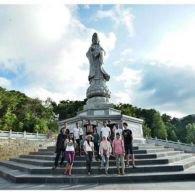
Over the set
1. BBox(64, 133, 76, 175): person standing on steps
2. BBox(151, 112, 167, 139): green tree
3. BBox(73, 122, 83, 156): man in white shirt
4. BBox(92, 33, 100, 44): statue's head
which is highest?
BBox(92, 33, 100, 44): statue's head

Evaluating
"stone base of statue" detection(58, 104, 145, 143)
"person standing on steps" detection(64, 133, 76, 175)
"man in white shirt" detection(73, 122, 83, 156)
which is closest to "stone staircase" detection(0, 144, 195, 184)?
"person standing on steps" detection(64, 133, 76, 175)

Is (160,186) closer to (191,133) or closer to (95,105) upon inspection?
(95,105)

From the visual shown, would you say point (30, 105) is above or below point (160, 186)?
above

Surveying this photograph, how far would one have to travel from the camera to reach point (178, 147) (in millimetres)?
22625

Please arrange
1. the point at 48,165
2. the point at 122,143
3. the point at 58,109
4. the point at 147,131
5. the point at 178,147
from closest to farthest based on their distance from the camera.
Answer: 1. the point at 122,143
2. the point at 48,165
3. the point at 178,147
4. the point at 147,131
5. the point at 58,109

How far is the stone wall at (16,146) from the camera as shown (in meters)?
20.8

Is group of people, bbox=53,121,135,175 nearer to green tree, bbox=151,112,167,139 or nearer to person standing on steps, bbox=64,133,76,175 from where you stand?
person standing on steps, bbox=64,133,76,175

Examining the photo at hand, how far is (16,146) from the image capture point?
22.2 m

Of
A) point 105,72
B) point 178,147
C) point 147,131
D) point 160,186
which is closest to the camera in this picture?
point 160,186

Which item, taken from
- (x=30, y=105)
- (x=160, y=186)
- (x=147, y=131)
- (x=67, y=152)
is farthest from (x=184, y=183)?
(x=30, y=105)

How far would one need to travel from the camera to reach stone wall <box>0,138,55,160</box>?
68.1ft

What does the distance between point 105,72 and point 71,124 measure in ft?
12.9

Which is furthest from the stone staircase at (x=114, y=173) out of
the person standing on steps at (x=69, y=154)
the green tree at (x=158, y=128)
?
the green tree at (x=158, y=128)

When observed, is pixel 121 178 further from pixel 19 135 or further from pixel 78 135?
pixel 19 135
